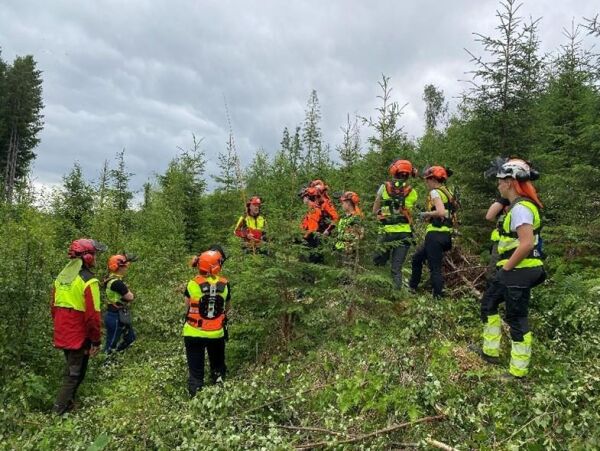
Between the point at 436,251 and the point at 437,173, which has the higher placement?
the point at 437,173

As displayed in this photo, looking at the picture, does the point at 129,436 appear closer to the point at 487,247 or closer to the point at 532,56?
the point at 487,247

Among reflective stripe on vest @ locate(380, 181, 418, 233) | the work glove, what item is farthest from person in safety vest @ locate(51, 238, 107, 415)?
the work glove

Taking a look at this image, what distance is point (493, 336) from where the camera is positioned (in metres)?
5.81

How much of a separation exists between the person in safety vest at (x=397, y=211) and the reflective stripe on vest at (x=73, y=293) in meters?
4.67

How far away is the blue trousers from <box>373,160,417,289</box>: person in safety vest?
17.1 ft

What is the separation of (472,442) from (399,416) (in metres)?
0.78

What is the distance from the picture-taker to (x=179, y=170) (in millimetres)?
19703

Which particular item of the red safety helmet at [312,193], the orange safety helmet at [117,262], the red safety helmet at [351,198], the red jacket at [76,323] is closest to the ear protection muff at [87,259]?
the red jacket at [76,323]

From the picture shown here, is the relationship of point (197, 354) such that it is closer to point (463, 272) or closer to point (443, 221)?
point (443, 221)

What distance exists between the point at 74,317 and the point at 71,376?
918 millimetres

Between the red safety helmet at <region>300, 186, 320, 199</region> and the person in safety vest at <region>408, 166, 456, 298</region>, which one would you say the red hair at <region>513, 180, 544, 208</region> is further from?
the red safety helmet at <region>300, 186, 320, 199</region>

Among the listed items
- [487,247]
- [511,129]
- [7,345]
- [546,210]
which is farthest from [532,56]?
[7,345]

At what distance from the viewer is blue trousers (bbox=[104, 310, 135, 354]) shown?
898 cm

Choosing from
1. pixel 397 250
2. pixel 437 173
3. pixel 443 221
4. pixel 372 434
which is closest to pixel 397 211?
pixel 397 250
